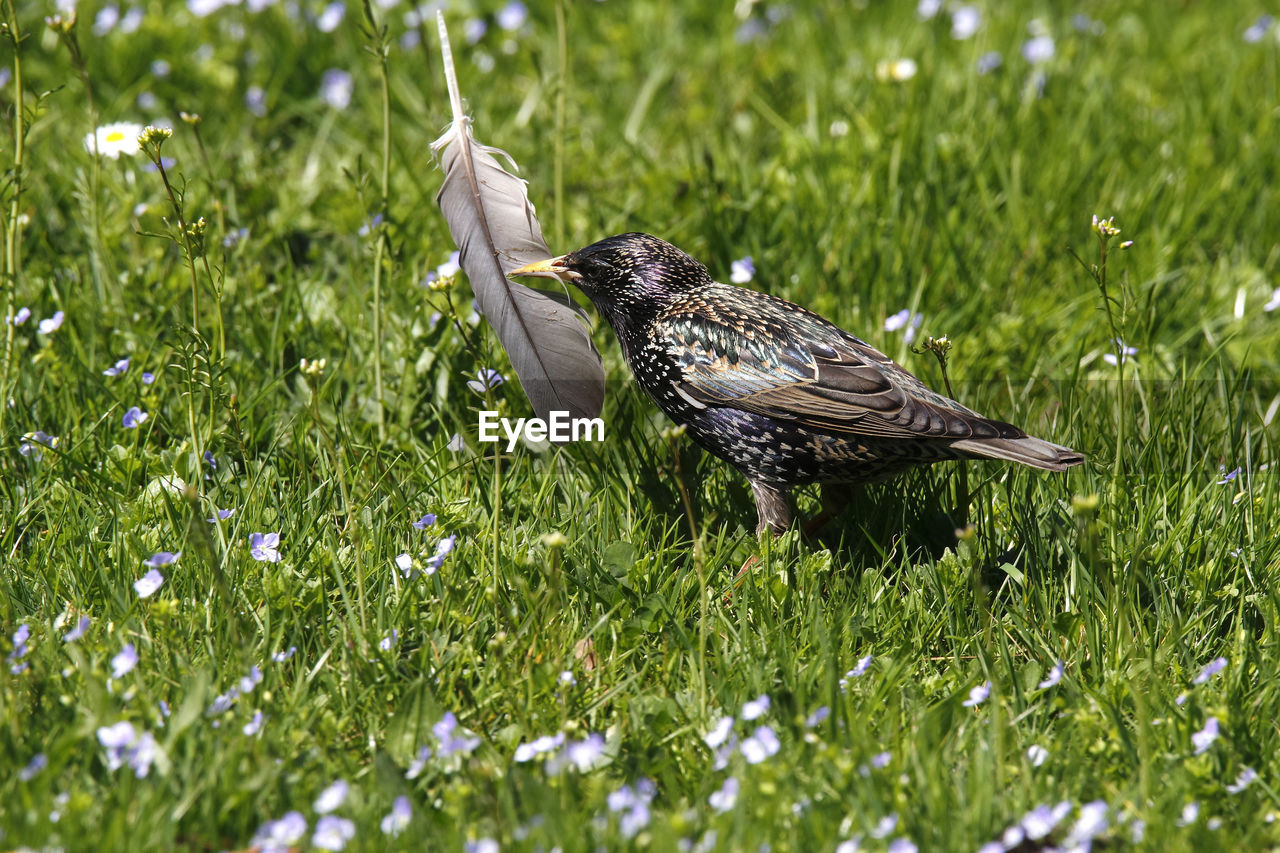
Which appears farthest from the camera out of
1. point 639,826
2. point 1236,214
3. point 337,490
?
point 1236,214

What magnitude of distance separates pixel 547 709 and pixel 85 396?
2330 millimetres

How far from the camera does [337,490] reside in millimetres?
4012

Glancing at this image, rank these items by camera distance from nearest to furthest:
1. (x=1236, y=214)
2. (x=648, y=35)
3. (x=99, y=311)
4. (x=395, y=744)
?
1. (x=395, y=744)
2. (x=99, y=311)
3. (x=1236, y=214)
4. (x=648, y=35)

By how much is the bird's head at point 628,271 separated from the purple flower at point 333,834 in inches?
83.5

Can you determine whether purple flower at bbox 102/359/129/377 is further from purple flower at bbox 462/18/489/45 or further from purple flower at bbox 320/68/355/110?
purple flower at bbox 462/18/489/45

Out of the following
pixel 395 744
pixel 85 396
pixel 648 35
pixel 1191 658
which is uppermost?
pixel 648 35

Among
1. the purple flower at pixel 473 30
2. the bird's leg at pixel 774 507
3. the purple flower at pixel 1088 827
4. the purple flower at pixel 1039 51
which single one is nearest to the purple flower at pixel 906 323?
the bird's leg at pixel 774 507

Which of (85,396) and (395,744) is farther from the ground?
(85,396)

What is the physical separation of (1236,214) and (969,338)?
6.11 ft

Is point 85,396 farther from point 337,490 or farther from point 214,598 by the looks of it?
point 214,598

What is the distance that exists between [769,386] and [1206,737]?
5.41 feet

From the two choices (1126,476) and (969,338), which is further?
(969,338)

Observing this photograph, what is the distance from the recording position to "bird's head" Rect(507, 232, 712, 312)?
13.8ft

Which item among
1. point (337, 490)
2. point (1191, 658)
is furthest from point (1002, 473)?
point (337, 490)
